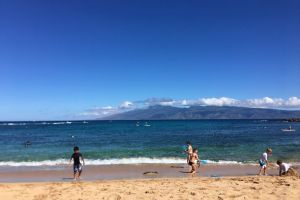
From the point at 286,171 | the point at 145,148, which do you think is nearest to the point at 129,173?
the point at 286,171

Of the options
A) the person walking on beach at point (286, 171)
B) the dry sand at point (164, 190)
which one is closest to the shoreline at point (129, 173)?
the person walking on beach at point (286, 171)

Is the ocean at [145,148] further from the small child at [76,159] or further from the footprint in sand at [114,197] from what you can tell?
the footprint in sand at [114,197]

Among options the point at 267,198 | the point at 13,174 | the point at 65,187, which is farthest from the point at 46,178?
the point at 267,198

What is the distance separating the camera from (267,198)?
10.9m

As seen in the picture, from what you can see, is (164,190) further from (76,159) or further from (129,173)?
(129,173)

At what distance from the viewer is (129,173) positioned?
19016 millimetres

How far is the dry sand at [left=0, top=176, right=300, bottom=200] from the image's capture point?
1150 cm

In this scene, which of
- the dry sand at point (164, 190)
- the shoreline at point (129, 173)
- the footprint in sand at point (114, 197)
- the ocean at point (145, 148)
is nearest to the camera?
the footprint in sand at point (114, 197)

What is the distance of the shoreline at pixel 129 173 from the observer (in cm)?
1737

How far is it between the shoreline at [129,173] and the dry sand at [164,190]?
3170 millimetres

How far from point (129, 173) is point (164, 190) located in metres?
6.76

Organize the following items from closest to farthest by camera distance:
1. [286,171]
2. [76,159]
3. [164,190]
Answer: [164,190]
[76,159]
[286,171]

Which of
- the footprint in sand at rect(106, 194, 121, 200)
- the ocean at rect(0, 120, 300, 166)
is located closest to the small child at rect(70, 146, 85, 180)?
the footprint in sand at rect(106, 194, 121, 200)

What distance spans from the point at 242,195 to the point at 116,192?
4640mm
